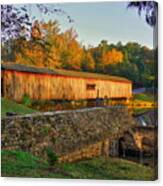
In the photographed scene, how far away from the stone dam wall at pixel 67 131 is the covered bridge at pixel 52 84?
84 millimetres

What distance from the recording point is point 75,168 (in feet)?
9.34

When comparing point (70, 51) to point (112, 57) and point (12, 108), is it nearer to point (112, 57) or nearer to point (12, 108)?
point (112, 57)

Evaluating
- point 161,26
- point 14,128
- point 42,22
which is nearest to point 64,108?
point 14,128

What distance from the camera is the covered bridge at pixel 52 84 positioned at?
2.87 metres

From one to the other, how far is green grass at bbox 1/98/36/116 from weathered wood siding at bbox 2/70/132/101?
0.03 metres

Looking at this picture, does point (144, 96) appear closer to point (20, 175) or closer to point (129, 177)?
point (129, 177)

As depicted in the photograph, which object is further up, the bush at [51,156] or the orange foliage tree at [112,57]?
the orange foliage tree at [112,57]

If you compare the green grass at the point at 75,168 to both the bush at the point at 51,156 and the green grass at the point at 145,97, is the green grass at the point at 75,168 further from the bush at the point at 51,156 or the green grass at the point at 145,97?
the green grass at the point at 145,97

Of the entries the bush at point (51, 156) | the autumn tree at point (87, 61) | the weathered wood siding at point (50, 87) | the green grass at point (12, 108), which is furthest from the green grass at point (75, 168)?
the autumn tree at point (87, 61)

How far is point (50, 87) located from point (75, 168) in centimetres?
42

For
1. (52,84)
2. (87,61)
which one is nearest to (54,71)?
(52,84)

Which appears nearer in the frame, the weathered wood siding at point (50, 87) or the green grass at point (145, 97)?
the green grass at point (145, 97)

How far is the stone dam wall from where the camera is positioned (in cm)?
286

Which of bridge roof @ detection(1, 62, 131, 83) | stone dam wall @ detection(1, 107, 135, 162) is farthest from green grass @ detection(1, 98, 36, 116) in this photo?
bridge roof @ detection(1, 62, 131, 83)
